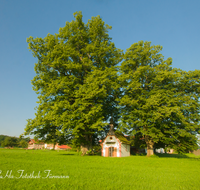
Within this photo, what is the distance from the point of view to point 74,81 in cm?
2984

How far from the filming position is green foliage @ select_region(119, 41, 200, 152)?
91.2 feet

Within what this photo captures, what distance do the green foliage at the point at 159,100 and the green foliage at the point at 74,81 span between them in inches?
140

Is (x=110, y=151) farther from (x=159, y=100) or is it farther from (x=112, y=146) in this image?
(x=159, y=100)

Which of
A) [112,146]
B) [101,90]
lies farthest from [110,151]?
[101,90]

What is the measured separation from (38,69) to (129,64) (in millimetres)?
16940

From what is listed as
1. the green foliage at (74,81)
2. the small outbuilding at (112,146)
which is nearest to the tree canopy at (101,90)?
the green foliage at (74,81)

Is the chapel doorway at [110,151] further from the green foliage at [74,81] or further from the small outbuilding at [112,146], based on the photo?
the green foliage at [74,81]

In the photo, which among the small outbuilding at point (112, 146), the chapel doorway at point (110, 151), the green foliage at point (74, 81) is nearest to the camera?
the green foliage at point (74, 81)

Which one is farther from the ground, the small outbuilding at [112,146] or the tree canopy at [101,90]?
the tree canopy at [101,90]

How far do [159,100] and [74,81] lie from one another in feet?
48.2

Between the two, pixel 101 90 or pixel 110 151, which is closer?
pixel 101 90

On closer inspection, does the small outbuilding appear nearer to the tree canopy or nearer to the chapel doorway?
the chapel doorway

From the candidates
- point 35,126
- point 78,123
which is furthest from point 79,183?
point 35,126

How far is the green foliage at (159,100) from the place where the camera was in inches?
1095
